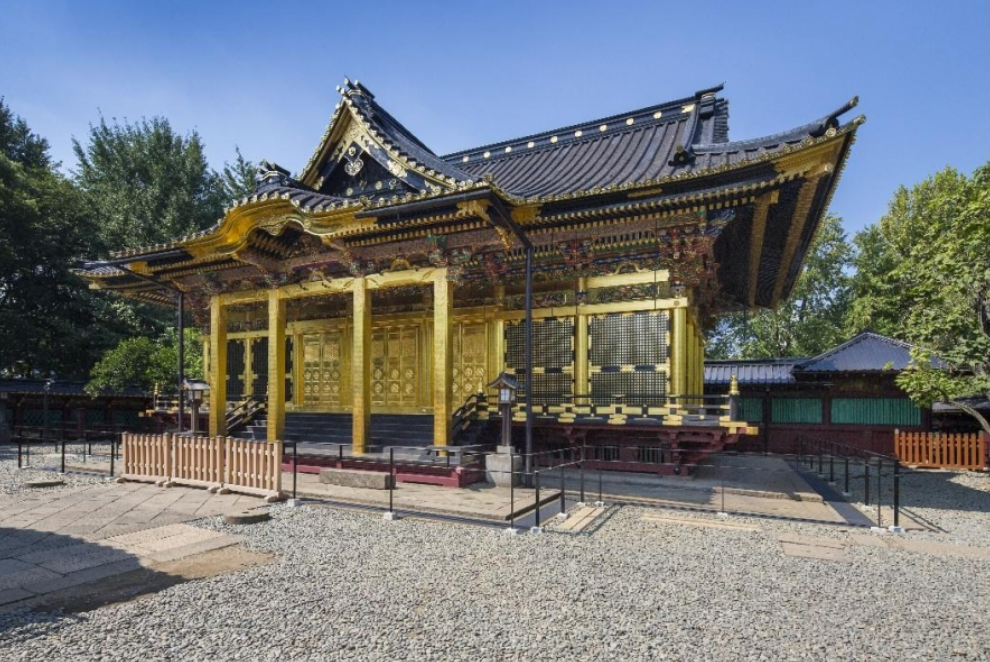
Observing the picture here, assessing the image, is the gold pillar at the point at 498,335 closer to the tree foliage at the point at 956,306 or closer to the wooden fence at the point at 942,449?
the tree foliage at the point at 956,306

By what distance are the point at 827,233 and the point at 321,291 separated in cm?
2907

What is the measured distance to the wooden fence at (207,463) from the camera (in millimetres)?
8914

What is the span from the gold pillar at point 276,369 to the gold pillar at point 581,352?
7310 mm

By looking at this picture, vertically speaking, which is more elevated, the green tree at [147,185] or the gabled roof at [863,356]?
the green tree at [147,185]

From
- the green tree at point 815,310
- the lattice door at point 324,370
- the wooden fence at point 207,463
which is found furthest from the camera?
the green tree at point 815,310

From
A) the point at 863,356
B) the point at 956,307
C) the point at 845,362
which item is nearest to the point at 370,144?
the point at 956,307

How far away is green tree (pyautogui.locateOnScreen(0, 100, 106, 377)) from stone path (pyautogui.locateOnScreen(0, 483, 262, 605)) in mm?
20420

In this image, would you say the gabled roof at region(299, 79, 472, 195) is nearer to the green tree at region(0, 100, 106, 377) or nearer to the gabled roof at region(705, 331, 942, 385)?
the gabled roof at region(705, 331, 942, 385)

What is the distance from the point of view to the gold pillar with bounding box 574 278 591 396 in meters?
12.2

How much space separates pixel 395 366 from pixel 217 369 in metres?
4.86

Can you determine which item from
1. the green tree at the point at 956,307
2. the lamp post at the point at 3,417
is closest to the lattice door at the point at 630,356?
the green tree at the point at 956,307

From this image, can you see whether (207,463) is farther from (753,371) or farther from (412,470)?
(753,371)

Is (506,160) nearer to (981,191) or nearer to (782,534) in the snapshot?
(981,191)

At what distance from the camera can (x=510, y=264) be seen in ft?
42.5
